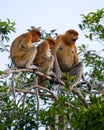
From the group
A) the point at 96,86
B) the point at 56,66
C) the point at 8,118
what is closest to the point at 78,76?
the point at 56,66

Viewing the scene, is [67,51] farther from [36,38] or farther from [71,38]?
[36,38]

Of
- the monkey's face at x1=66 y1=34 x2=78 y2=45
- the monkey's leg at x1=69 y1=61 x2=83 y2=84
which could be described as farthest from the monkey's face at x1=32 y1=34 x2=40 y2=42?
the monkey's leg at x1=69 y1=61 x2=83 y2=84

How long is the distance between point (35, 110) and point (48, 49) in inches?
102

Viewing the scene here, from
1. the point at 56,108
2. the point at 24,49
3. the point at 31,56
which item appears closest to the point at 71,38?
the point at 24,49

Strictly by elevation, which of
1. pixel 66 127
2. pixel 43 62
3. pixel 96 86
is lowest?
pixel 66 127

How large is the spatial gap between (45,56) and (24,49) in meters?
0.43

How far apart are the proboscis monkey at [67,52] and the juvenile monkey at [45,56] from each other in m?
0.53

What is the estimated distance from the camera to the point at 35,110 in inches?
245

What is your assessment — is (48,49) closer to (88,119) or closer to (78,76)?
(78,76)

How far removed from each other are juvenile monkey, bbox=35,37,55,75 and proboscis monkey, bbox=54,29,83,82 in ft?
1.72

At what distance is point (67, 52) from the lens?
9406mm

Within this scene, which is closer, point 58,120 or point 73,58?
point 58,120

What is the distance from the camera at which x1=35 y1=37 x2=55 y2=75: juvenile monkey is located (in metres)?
8.34

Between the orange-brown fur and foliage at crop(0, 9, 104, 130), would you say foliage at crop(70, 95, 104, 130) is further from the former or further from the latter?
the orange-brown fur
